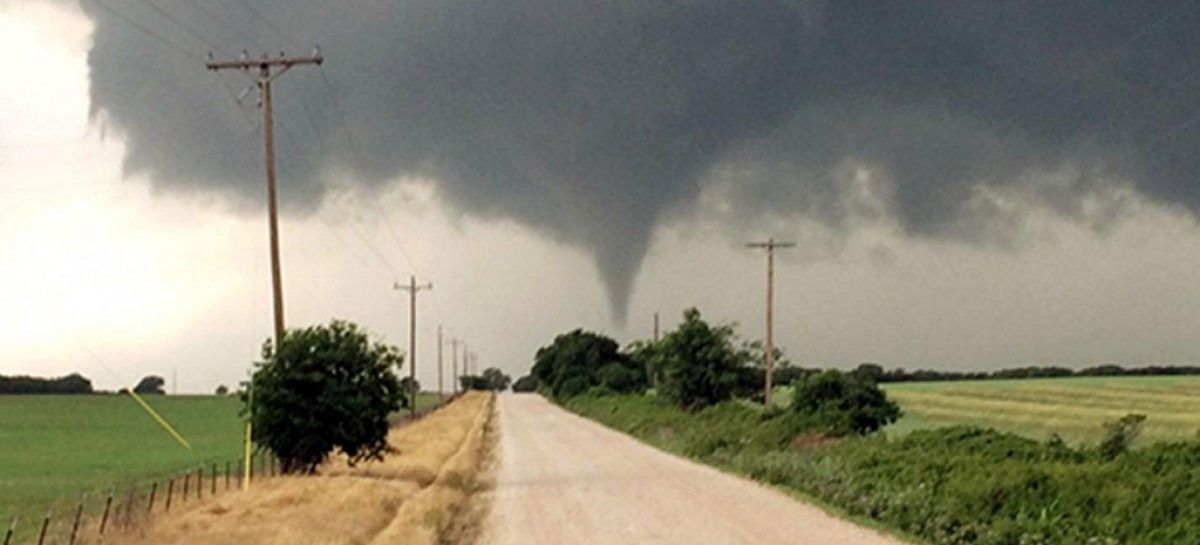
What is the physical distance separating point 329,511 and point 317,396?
13.0 meters

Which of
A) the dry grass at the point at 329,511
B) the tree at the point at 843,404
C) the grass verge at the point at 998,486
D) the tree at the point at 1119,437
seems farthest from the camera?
the tree at the point at 843,404

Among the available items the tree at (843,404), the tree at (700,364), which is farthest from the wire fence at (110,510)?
the tree at (700,364)

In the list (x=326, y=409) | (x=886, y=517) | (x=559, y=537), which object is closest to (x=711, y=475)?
(x=326, y=409)

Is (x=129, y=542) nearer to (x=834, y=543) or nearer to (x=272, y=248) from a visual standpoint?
(x=834, y=543)

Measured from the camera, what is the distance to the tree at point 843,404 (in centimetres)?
5656

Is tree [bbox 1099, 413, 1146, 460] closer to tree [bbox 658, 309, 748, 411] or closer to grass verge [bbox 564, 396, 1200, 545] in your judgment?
grass verge [bbox 564, 396, 1200, 545]

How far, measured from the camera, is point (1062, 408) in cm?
6531

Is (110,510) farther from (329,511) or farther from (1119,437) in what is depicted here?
(1119,437)

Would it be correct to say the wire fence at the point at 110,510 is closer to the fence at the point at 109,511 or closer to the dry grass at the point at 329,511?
the fence at the point at 109,511

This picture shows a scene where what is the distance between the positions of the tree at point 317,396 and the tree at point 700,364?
1902 inches

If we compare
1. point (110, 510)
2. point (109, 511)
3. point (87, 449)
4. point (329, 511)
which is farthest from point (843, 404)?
point (109, 511)

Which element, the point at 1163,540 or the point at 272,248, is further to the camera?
the point at 272,248

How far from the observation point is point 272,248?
1649 inches

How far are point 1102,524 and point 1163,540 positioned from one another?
1.56 meters
